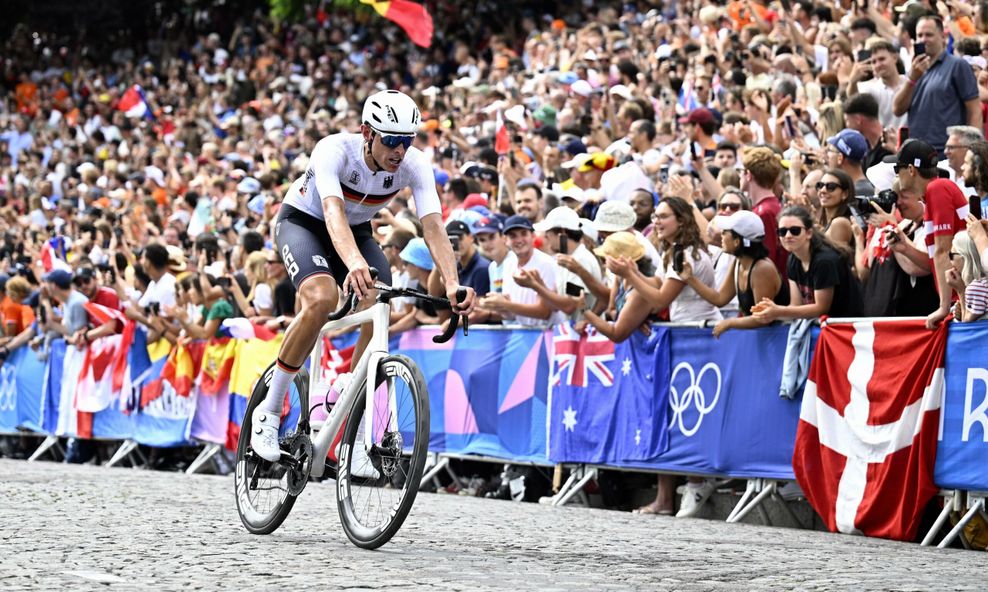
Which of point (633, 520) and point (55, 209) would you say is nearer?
point (633, 520)

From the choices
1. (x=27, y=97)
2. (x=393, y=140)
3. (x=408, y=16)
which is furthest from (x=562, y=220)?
(x=27, y=97)

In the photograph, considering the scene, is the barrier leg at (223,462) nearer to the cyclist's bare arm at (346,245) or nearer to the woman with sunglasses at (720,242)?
the woman with sunglasses at (720,242)

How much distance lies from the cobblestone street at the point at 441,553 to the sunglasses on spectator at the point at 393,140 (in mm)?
2028

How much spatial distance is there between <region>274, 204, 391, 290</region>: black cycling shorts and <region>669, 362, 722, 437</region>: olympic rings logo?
3488 millimetres

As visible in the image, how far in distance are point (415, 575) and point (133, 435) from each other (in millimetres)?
12581

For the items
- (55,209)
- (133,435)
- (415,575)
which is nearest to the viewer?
(415,575)

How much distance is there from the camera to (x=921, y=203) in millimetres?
10453

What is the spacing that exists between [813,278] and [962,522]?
2054 millimetres

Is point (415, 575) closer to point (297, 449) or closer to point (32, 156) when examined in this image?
point (297, 449)

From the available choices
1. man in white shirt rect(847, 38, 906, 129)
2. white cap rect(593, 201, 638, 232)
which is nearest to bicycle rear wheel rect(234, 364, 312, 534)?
white cap rect(593, 201, 638, 232)

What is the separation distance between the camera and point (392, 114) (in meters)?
7.99

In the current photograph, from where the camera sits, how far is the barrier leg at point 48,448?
2031 cm

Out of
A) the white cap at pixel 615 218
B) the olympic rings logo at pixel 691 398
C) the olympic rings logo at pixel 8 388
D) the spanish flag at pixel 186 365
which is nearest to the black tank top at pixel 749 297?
the olympic rings logo at pixel 691 398

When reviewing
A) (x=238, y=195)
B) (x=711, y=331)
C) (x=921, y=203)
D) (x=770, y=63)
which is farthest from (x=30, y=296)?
(x=921, y=203)
